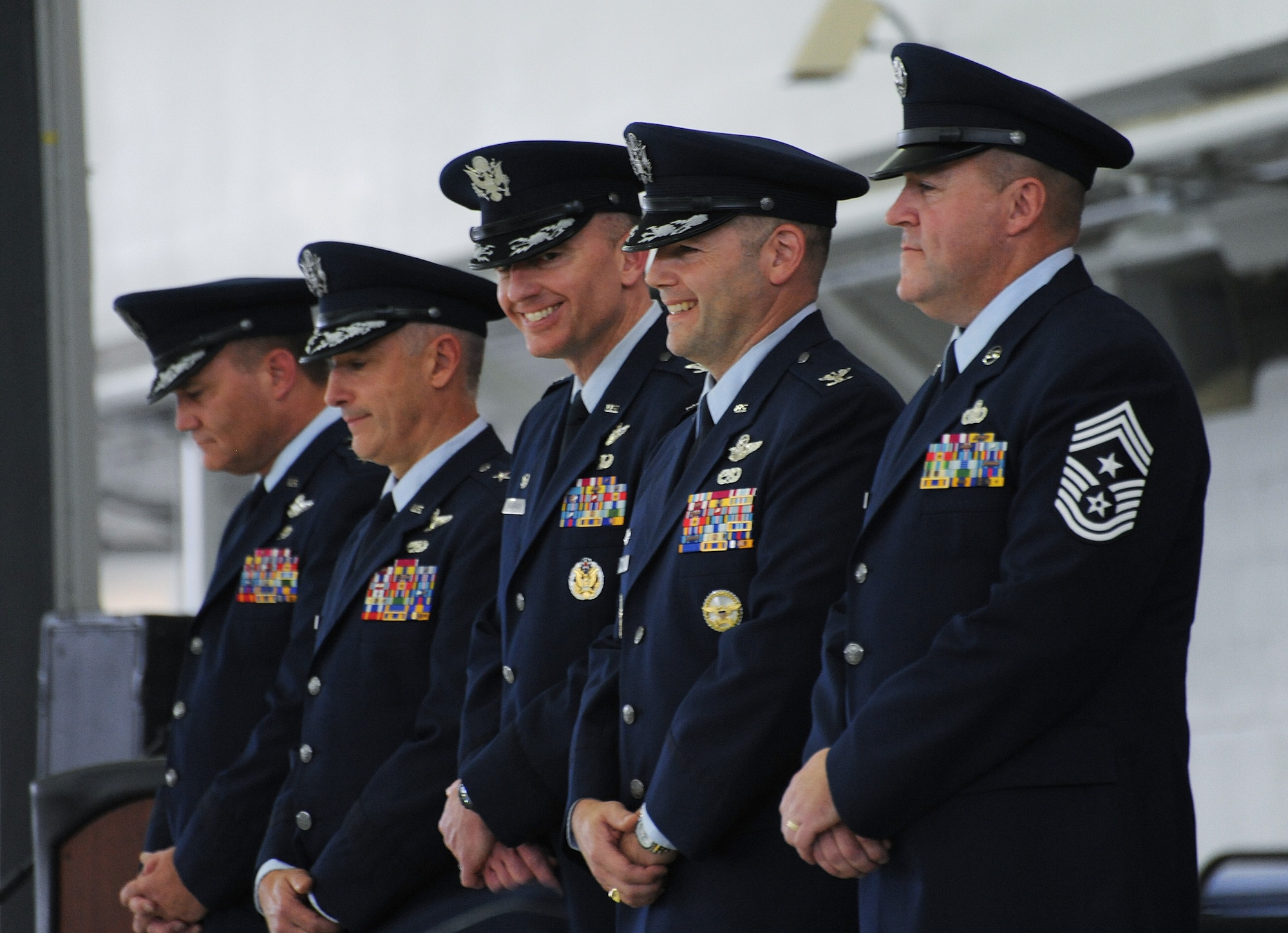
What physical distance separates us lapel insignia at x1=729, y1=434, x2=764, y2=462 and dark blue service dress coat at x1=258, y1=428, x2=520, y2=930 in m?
0.72

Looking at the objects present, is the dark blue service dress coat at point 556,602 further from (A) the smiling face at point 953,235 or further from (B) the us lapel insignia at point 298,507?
(B) the us lapel insignia at point 298,507

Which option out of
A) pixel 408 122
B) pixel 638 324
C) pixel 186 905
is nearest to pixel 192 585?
pixel 408 122

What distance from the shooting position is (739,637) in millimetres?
2100

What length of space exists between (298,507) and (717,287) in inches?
51.7

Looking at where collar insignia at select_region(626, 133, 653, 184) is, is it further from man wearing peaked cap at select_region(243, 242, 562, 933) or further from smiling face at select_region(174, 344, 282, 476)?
smiling face at select_region(174, 344, 282, 476)

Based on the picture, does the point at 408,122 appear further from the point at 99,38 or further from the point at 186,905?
the point at 186,905

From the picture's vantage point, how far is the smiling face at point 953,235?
6.67ft

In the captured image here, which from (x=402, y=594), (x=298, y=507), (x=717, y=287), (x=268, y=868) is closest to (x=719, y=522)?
(x=717, y=287)

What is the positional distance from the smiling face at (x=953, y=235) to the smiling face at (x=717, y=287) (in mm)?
301

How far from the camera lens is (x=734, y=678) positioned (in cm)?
208

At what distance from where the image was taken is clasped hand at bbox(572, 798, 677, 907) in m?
2.14

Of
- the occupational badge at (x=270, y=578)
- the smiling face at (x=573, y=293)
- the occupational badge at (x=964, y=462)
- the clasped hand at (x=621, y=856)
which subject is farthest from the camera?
the occupational badge at (x=270, y=578)

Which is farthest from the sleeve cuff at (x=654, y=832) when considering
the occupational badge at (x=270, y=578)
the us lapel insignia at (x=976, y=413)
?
the occupational badge at (x=270, y=578)

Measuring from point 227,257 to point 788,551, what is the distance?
22.3 feet
